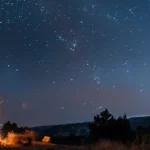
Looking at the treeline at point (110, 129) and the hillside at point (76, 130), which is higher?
the hillside at point (76, 130)

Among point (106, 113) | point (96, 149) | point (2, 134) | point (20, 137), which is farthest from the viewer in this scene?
point (106, 113)

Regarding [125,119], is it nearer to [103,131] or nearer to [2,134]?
[103,131]

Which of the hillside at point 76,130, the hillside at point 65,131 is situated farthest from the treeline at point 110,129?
the hillside at point 76,130

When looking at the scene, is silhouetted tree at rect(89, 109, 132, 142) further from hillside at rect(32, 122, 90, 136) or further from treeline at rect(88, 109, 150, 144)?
hillside at rect(32, 122, 90, 136)

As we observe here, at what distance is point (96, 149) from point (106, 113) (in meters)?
21.0

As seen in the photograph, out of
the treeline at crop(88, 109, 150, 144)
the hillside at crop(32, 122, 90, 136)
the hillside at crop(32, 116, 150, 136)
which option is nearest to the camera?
the treeline at crop(88, 109, 150, 144)

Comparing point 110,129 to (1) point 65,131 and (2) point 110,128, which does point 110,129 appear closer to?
(2) point 110,128

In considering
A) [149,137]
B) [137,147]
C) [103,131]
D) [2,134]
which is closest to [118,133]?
[103,131]

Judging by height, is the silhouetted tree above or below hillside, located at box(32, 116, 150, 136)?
below

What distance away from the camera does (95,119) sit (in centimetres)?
4744

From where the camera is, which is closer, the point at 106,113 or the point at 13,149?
the point at 13,149

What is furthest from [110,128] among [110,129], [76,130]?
[76,130]

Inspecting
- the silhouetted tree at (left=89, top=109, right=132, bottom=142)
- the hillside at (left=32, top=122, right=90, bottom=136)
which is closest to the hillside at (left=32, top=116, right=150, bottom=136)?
the hillside at (left=32, top=122, right=90, bottom=136)

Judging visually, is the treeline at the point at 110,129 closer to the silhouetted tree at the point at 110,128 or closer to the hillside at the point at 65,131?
the silhouetted tree at the point at 110,128
